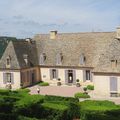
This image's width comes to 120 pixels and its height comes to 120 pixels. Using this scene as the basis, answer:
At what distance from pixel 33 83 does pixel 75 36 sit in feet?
33.0

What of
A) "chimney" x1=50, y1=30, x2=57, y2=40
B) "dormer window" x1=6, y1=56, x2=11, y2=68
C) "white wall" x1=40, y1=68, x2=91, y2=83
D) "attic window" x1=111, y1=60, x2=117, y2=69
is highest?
"chimney" x1=50, y1=30, x2=57, y2=40

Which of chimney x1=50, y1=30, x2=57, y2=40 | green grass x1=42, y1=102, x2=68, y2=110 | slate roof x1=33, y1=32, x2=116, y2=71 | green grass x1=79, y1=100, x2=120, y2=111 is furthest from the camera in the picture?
chimney x1=50, y1=30, x2=57, y2=40

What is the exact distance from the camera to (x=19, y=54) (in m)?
50.1

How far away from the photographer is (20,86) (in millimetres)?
48750

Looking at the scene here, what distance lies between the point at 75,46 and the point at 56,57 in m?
3.44

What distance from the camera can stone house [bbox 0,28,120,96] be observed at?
49.5 meters

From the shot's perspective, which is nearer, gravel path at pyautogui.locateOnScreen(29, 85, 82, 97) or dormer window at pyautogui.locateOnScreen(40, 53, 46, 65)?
gravel path at pyautogui.locateOnScreen(29, 85, 82, 97)

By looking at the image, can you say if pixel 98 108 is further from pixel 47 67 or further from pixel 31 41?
pixel 31 41

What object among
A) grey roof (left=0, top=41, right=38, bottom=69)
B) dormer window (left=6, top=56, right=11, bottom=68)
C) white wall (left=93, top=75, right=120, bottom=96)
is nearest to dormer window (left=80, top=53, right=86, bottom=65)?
grey roof (left=0, top=41, right=38, bottom=69)

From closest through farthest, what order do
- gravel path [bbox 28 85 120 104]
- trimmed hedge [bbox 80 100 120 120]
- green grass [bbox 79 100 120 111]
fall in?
1. trimmed hedge [bbox 80 100 120 120]
2. green grass [bbox 79 100 120 111]
3. gravel path [bbox 28 85 120 104]

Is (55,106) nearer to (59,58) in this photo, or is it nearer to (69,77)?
(69,77)

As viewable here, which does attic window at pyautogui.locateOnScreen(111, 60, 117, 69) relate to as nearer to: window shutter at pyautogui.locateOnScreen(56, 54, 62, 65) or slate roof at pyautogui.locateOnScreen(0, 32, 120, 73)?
slate roof at pyautogui.locateOnScreen(0, 32, 120, 73)

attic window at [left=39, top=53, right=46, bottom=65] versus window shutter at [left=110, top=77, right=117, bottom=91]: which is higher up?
attic window at [left=39, top=53, right=46, bottom=65]

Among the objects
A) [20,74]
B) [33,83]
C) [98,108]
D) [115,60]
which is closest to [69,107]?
[98,108]
